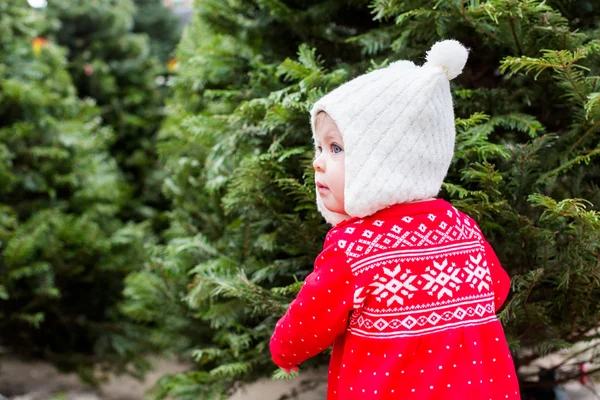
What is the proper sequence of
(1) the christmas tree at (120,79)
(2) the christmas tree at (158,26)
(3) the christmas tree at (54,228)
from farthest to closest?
(2) the christmas tree at (158,26), (1) the christmas tree at (120,79), (3) the christmas tree at (54,228)

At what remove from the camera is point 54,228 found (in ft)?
13.0

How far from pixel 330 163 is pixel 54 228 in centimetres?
289

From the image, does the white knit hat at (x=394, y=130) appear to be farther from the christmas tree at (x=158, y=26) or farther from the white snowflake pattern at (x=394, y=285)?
the christmas tree at (x=158, y=26)

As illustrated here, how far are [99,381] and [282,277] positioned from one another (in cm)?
239

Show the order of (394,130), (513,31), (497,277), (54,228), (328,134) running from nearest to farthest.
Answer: (394,130), (328,134), (497,277), (513,31), (54,228)

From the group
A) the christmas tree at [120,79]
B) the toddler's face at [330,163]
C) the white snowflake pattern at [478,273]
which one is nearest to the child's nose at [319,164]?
the toddler's face at [330,163]

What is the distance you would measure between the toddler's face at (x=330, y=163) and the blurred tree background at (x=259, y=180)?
38cm

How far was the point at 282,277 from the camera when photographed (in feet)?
8.16

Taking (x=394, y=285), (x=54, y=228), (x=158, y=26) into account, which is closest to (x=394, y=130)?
(x=394, y=285)

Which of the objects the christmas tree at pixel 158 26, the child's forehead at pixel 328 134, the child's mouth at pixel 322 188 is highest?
the christmas tree at pixel 158 26

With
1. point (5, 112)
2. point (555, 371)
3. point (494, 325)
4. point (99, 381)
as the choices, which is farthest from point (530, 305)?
point (5, 112)

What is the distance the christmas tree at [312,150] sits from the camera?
1.93 meters

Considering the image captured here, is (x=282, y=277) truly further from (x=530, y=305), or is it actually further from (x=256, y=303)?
(x=530, y=305)

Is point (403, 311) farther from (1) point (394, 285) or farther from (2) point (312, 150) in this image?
(2) point (312, 150)
